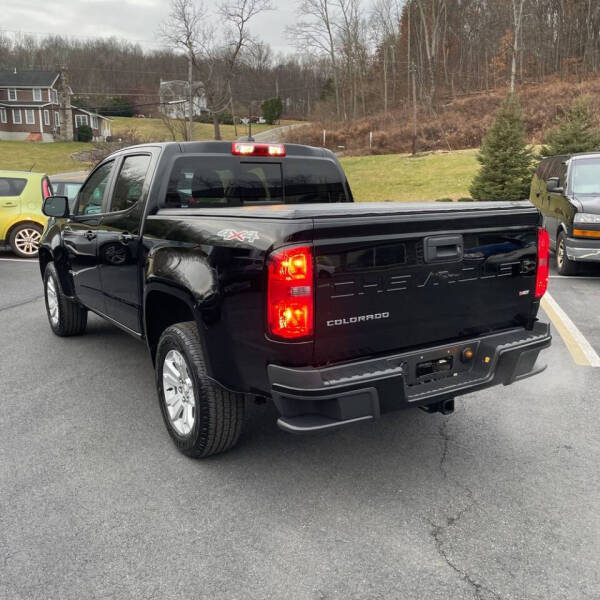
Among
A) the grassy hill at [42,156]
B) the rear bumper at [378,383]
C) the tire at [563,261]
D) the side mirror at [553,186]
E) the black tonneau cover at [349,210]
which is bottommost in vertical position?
the tire at [563,261]

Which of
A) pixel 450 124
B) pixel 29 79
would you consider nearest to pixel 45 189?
pixel 450 124

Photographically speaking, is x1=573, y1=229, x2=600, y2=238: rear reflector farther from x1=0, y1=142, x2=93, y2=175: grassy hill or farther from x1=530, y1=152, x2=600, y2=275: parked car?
x1=0, y1=142, x2=93, y2=175: grassy hill

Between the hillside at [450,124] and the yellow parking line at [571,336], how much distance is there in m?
29.2

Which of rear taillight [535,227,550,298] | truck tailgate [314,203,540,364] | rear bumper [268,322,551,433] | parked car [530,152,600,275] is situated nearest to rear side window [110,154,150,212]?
truck tailgate [314,203,540,364]

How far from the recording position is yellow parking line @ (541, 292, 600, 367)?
5.52 metres

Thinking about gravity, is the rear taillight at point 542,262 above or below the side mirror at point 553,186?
below

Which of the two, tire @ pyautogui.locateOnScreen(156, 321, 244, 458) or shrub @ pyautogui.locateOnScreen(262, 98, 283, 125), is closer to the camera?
A: tire @ pyautogui.locateOnScreen(156, 321, 244, 458)

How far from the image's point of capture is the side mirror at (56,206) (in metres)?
5.54

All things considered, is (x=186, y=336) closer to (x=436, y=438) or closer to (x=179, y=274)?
(x=179, y=274)

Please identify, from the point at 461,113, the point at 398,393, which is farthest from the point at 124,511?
the point at 461,113

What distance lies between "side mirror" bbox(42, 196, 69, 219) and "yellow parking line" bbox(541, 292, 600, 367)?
16.3 feet

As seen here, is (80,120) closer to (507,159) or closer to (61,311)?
(507,159)

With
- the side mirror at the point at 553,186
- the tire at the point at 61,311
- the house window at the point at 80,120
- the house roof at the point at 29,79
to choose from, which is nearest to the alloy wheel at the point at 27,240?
the tire at the point at 61,311

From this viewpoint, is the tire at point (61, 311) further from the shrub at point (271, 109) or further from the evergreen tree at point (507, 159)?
the shrub at point (271, 109)
